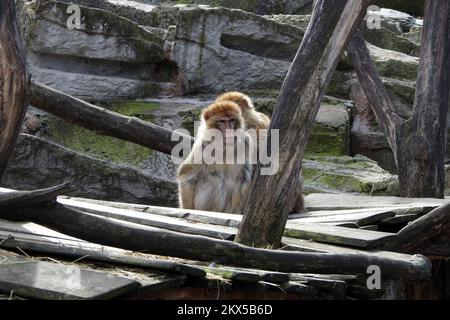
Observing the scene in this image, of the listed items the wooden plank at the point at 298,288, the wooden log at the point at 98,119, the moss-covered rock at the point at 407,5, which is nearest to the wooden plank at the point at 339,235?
the wooden plank at the point at 298,288

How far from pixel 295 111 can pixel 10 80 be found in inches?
70.3

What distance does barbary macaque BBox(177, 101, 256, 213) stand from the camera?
27.3ft

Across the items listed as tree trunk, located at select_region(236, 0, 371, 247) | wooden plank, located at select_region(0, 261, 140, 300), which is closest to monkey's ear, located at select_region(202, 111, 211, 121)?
tree trunk, located at select_region(236, 0, 371, 247)

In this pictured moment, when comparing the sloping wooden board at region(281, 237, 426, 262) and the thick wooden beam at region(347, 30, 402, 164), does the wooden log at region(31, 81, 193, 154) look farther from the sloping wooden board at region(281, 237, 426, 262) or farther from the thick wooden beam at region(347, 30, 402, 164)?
the sloping wooden board at region(281, 237, 426, 262)

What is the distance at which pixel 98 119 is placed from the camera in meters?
8.34

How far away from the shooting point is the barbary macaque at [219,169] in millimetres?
8328

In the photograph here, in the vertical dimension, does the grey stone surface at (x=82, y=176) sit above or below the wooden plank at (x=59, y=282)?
below

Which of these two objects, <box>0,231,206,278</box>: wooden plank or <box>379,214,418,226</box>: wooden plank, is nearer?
<box>0,231,206,278</box>: wooden plank

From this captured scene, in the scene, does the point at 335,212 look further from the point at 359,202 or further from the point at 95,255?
the point at 95,255

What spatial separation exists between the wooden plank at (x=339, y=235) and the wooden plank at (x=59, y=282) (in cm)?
222

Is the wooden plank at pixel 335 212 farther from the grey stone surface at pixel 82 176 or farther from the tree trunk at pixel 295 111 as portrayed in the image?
the grey stone surface at pixel 82 176

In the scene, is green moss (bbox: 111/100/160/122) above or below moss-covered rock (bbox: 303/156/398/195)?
above

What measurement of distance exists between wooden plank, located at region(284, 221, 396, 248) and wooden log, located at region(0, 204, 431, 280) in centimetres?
59
